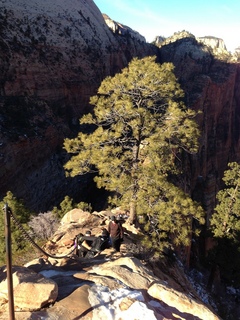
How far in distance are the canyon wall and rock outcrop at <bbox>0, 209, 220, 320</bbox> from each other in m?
18.8

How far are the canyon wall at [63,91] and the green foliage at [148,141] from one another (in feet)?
52.2

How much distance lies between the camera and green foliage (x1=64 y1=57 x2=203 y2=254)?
396 inches

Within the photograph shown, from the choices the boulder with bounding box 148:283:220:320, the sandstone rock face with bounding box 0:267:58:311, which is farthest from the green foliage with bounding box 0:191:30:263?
the boulder with bounding box 148:283:220:320

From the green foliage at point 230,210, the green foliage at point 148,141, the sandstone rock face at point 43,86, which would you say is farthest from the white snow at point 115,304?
the sandstone rock face at point 43,86

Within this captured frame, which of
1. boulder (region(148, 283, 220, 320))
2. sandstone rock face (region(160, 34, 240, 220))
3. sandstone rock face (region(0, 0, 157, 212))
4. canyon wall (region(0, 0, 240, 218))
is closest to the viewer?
boulder (region(148, 283, 220, 320))

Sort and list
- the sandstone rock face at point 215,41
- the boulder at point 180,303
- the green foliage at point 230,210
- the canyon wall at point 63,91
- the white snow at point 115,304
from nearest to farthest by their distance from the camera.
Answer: the white snow at point 115,304 → the boulder at point 180,303 → the green foliage at point 230,210 → the canyon wall at point 63,91 → the sandstone rock face at point 215,41

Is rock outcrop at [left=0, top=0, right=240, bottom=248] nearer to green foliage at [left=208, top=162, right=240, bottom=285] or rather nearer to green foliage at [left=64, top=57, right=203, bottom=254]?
green foliage at [left=208, top=162, right=240, bottom=285]

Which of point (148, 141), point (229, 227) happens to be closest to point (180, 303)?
point (148, 141)

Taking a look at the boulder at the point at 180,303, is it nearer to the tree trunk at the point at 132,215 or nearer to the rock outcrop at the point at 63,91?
the tree trunk at the point at 132,215

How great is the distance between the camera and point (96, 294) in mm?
6105

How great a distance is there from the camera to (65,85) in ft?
115

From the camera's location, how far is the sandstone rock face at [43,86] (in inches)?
1059

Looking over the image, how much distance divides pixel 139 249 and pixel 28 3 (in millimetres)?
36039

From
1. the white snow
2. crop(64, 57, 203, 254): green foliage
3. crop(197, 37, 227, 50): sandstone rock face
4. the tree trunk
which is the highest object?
crop(197, 37, 227, 50): sandstone rock face
